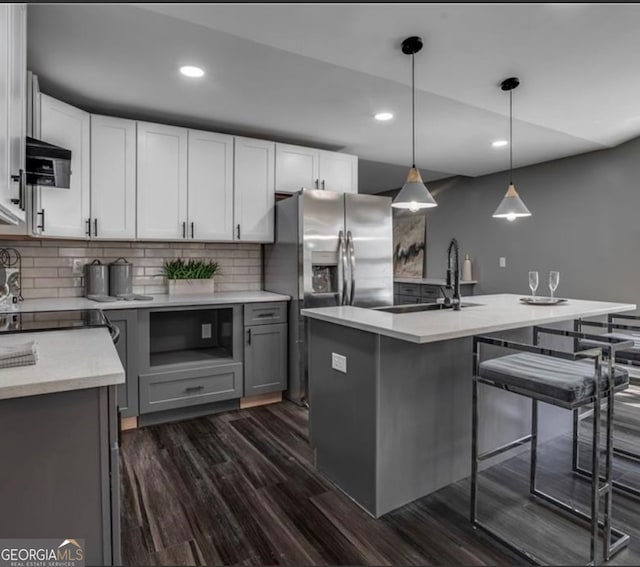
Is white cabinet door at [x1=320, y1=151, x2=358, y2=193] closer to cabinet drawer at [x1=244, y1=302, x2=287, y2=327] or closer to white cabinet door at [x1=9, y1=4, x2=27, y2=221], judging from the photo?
cabinet drawer at [x1=244, y1=302, x2=287, y2=327]

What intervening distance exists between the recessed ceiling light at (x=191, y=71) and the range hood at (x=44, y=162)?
0.85 meters

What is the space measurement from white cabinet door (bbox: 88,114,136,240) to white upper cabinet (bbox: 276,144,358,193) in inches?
49.0

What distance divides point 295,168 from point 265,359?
178 cm

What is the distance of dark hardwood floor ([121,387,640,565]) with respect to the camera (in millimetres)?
1704

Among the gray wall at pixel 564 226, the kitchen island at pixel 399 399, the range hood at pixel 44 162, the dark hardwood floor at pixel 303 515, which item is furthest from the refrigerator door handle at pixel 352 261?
the gray wall at pixel 564 226

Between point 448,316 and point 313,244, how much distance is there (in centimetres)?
153

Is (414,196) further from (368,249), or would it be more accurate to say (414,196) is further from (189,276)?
(189,276)

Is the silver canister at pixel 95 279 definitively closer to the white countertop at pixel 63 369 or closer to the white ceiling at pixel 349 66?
the white ceiling at pixel 349 66

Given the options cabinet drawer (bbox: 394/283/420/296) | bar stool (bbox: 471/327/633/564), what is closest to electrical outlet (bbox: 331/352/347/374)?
bar stool (bbox: 471/327/633/564)

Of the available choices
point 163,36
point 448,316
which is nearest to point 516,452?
point 448,316

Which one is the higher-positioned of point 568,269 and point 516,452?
point 568,269

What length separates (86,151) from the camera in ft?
10.0

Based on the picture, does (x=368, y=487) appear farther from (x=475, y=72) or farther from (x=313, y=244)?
(x=475, y=72)

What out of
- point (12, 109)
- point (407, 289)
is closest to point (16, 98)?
point (12, 109)
